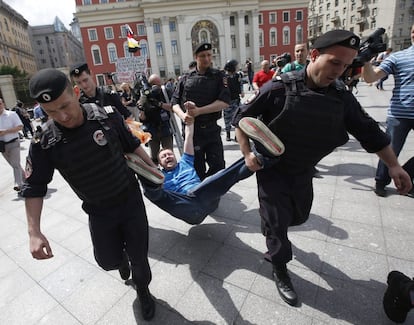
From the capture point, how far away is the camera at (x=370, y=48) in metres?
2.21

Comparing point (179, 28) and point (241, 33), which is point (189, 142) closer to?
point (179, 28)

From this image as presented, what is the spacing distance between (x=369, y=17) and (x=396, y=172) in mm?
62291

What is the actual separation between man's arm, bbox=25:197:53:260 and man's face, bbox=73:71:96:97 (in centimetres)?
188

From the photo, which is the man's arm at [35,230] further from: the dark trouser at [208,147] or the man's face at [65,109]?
the dark trouser at [208,147]

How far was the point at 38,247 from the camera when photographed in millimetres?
1580

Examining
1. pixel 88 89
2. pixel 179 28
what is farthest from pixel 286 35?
pixel 88 89

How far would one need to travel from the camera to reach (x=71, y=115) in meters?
1.49

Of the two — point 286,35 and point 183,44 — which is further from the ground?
point 286,35

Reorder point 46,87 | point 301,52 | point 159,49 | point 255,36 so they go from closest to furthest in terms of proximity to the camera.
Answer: point 46,87, point 301,52, point 159,49, point 255,36

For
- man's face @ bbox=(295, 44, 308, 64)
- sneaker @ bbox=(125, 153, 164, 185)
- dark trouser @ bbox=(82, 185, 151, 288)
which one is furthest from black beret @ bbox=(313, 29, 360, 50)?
man's face @ bbox=(295, 44, 308, 64)

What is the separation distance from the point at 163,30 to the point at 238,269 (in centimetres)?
4607

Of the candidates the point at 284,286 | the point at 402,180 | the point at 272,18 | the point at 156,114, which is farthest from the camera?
the point at 272,18

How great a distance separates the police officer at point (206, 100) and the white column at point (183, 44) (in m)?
42.0

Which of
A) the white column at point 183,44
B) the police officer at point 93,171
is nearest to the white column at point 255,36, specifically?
the white column at point 183,44
